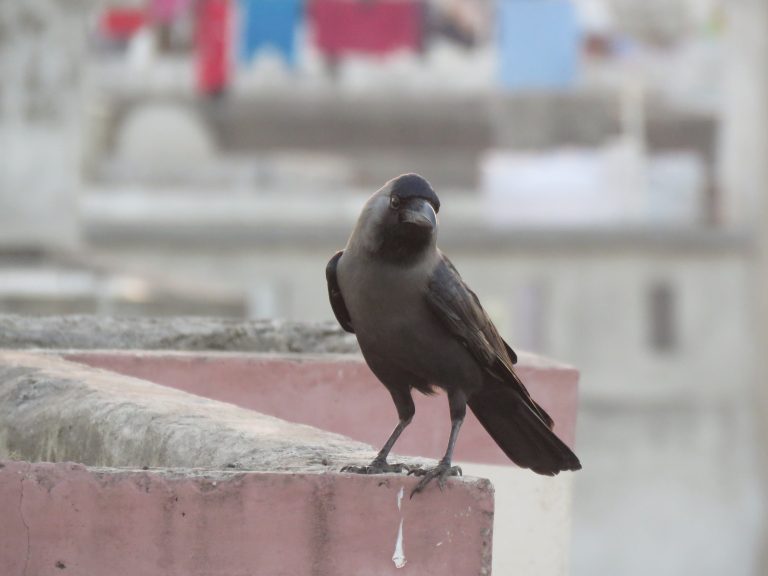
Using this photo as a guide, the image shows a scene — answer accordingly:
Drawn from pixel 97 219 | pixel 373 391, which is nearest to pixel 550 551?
pixel 373 391

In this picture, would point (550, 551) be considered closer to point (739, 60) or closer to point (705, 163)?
point (739, 60)

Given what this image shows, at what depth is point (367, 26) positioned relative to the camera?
3509 centimetres

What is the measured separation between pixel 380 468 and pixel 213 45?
29.6 meters

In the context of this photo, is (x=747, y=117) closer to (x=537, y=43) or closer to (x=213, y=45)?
(x=537, y=43)

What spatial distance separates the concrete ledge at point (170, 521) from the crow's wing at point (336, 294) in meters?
0.84

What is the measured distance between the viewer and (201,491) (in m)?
4.06

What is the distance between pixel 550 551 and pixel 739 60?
24.1m

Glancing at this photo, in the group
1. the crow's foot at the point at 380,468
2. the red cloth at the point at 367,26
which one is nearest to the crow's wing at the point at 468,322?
the crow's foot at the point at 380,468

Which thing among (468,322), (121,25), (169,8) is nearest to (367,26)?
(169,8)

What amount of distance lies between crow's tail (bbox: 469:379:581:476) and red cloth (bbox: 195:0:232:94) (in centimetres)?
2832

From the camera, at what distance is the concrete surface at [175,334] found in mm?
6676

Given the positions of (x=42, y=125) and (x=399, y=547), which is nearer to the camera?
(x=399, y=547)

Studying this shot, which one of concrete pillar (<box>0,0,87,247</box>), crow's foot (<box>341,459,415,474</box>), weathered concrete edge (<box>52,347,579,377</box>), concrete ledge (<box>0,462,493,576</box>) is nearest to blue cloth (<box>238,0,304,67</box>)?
concrete pillar (<box>0,0,87,247</box>)

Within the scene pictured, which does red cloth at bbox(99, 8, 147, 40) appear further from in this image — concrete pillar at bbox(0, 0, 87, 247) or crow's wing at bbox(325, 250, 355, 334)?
crow's wing at bbox(325, 250, 355, 334)
